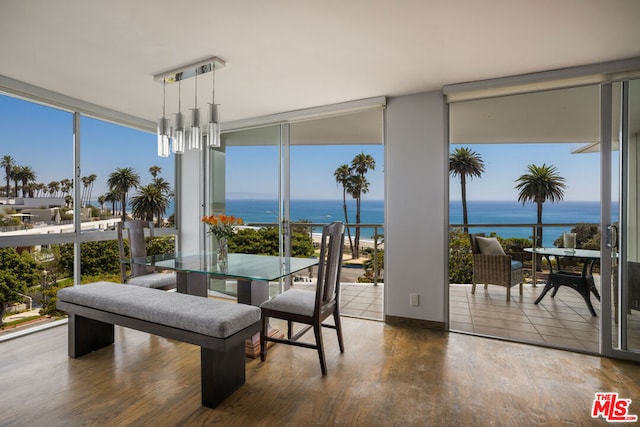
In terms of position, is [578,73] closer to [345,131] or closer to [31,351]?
[345,131]

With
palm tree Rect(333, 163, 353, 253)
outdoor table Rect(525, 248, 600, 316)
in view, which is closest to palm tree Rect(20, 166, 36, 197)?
palm tree Rect(333, 163, 353, 253)

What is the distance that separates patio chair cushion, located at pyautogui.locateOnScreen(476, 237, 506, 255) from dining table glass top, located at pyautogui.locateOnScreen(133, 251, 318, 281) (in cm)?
252

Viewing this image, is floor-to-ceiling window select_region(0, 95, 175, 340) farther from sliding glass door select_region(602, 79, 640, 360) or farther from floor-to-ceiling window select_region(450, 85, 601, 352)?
sliding glass door select_region(602, 79, 640, 360)

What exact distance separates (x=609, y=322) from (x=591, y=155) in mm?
1725

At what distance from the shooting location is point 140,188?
4.41m

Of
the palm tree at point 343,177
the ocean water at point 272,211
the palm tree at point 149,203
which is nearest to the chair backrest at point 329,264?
the ocean water at point 272,211

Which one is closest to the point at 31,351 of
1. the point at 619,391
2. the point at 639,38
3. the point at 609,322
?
the point at 619,391

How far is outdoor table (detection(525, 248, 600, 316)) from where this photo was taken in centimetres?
344

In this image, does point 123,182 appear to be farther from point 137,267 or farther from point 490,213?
point 490,213

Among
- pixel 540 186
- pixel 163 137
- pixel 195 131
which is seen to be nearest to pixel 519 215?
pixel 540 186

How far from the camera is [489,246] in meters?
4.26

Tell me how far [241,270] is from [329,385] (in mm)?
999

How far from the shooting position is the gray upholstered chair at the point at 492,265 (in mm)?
3988

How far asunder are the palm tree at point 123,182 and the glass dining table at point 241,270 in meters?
1.51
